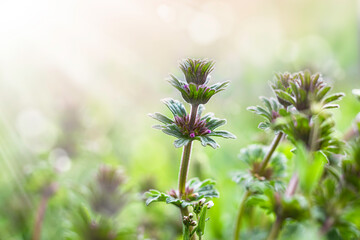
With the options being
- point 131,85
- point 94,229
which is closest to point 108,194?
point 94,229

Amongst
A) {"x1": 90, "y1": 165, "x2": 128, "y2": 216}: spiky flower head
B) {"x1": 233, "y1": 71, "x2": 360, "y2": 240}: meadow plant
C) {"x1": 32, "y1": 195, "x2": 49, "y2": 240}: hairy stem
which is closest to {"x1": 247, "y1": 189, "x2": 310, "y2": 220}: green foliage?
{"x1": 233, "y1": 71, "x2": 360, "y2": 240}: meadow plant

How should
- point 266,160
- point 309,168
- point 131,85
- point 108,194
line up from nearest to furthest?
point 309,168, point 266,160, point 108,194, point 131,85

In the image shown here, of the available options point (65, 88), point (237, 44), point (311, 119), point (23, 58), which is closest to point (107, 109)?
point (65, 88)

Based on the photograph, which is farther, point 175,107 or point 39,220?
point 39,220

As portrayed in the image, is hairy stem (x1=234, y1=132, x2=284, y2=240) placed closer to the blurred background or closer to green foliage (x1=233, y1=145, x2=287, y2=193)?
green foliage (x1=233, y1=145, x2=287, y2=193)

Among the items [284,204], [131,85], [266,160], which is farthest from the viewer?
[131,85]

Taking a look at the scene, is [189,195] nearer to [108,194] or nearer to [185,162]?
[185,162]
